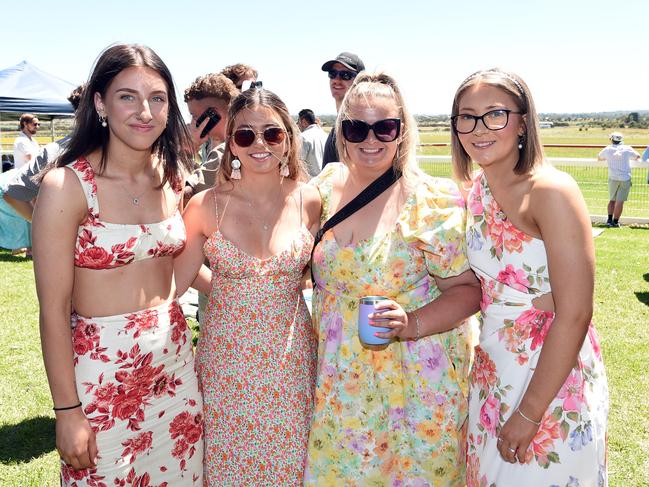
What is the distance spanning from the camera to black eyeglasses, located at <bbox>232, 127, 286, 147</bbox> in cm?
281

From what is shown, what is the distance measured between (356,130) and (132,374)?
144 centimetres

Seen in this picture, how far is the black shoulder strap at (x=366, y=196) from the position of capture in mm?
2699

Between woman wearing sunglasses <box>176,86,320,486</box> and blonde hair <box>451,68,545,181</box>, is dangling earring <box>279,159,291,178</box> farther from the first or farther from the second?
blonde hair <box>451,68,545,181</box>

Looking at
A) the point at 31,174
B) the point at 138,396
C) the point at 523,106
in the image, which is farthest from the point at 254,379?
the point at 31,174

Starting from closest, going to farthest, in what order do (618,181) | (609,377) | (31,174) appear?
(31,174) < (609,377) < (618,181)

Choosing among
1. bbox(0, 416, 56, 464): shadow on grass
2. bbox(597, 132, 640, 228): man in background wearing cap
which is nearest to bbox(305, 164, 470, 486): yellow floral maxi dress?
bbox(0, 416, 56, 464): shadow on grass

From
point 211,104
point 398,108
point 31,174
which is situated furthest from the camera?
point 31,174

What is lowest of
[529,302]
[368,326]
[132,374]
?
[132,374]

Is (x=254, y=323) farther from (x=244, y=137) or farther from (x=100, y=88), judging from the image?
(x=100, y=88)

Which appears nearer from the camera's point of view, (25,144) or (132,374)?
(132,374)

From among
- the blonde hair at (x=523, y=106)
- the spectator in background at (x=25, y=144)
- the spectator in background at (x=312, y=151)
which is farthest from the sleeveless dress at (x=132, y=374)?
the spectator in background at (x=25, y=144)

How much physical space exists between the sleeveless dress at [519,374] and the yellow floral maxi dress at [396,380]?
16cm

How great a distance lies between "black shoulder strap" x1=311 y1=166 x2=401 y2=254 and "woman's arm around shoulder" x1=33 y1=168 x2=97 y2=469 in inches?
42.7

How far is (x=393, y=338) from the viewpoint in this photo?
2.46 metres
